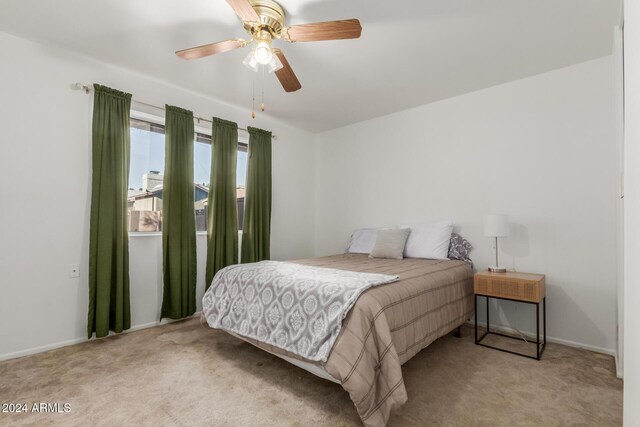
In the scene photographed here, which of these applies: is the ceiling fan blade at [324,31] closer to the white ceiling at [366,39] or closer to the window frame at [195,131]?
the white ceiling at [366,39]

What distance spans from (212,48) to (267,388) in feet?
7.62

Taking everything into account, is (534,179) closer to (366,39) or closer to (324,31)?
(366,39)

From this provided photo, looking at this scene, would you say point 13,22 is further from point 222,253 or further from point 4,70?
point 222,253

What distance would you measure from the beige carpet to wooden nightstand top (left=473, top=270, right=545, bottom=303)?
19.0 inches

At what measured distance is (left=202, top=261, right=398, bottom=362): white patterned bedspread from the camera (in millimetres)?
1774

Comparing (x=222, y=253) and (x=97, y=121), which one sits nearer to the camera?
(x=97, y=121)

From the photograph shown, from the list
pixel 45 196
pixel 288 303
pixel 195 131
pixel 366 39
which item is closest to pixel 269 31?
pixel 366 39

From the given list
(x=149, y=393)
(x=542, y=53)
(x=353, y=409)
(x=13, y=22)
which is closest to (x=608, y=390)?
(x=353, y=409)

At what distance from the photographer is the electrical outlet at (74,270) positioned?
268 centimetres

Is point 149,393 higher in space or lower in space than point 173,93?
lower

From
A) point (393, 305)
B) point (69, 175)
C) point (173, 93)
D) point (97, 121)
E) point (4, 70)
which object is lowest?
point (393, 305)

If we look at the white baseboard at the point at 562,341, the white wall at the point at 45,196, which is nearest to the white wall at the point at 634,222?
the white baseboard at the point at 562,341

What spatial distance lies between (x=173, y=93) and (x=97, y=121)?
34.0 inches

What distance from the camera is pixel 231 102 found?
3799mm
